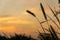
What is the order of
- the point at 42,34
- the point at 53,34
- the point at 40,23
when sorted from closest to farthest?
the point at 53,34 < the point at 42,34 < the point at 40,23

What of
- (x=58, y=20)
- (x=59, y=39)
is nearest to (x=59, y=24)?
(x=58, y=20)

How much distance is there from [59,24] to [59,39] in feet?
1.22

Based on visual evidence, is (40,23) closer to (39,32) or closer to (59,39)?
(39,32)

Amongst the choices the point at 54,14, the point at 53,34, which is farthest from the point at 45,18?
the point at 53,34

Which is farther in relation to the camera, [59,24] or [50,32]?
[59,24]

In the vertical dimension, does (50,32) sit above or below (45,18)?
below

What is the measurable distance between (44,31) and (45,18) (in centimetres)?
29

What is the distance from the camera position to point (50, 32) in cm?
432

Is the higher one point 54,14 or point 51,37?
point 54,14

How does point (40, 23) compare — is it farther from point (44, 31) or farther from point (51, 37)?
point (51, 37)

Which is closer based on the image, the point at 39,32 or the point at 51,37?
the point at 51,37

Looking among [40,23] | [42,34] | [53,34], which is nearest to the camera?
[53,34]

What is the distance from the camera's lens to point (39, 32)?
A: 477 centimetres

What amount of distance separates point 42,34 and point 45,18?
1.00 ft
